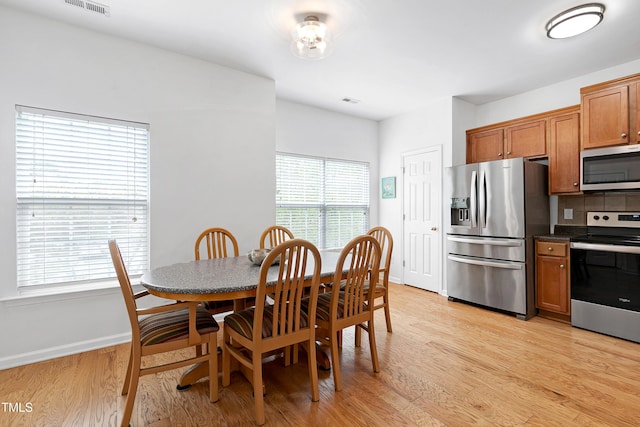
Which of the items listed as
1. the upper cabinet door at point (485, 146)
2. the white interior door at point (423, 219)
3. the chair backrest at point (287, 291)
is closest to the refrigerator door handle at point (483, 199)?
the upper cabinet door at point (485, 146)

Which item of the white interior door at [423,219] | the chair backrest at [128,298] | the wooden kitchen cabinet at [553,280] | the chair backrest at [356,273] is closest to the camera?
the chair backrest at [128,298]

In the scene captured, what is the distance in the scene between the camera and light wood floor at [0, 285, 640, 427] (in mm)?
1772

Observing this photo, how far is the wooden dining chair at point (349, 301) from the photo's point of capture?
202 centimetres

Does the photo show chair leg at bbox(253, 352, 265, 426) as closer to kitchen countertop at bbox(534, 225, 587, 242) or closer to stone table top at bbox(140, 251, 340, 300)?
stone table top at bbox(140, 251, 340, 300)

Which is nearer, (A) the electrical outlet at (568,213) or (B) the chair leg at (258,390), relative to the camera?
(B) the chair leg at (258,390)

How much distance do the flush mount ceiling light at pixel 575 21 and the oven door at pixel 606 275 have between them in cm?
191

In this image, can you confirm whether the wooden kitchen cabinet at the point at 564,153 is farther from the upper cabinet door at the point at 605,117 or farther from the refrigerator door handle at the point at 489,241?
the refrigerator door handle at the point at 489,241

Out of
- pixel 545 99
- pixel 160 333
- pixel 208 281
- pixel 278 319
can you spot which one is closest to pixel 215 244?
pixel 208 281

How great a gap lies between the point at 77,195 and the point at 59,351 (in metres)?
1.28

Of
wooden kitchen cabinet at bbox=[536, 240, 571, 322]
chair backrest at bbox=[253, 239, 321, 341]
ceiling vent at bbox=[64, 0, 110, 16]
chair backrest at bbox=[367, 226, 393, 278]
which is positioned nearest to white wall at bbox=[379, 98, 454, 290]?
wooden kitchen cabinet at bbox=[536, 240, 571, 322]

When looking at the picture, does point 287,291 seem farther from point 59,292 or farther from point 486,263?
point 486,263

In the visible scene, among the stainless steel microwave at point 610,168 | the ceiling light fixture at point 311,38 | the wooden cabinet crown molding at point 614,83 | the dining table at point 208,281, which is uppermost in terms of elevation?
the ceiling light fixture at point 311,38

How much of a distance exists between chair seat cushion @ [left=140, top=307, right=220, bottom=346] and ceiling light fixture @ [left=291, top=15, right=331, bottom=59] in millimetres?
2174

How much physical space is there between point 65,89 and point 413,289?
464 centimetres
